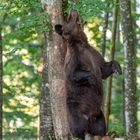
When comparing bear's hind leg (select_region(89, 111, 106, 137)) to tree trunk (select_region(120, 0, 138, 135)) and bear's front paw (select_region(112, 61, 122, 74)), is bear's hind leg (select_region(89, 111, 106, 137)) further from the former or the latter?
tree trunk (select_region(120, 0, 138, 135))

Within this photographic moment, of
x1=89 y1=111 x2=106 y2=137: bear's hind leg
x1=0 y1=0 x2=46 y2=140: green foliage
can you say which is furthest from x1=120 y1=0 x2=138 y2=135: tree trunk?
x1=0 y1=0 x2=46 y2=140: green foliage

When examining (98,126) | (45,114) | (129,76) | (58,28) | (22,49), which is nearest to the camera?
(58,28)

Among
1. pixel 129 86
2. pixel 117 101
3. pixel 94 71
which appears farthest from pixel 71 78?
pixel 117 101

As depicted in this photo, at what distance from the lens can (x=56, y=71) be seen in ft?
22.7

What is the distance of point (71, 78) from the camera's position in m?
7.56

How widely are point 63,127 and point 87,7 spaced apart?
77.4 inches

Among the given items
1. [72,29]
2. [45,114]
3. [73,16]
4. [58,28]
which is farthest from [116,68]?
[45,114]

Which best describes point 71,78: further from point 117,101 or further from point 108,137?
point 117,101

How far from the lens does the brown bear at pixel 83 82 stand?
7.55 m

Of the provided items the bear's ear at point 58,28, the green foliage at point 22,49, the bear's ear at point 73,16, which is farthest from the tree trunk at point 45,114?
the bear's ear at point 58,28

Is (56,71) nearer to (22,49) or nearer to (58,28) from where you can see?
(58,28)

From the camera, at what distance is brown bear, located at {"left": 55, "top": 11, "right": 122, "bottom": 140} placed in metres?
7.55

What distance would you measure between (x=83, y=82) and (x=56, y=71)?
2.90ft

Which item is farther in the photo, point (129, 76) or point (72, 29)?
point (129, 76)
